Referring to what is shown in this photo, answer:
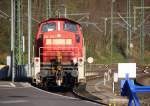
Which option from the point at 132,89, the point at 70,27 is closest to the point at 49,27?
the point at 70,27

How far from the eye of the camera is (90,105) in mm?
19359

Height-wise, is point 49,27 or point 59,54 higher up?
point 49,27

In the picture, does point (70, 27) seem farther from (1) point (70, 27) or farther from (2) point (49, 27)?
(2) point (49, 27)

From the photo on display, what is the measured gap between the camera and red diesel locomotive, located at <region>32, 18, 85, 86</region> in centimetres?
3094

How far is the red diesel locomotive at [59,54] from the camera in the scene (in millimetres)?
30938

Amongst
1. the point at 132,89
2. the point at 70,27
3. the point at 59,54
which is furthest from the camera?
the point at 70,27

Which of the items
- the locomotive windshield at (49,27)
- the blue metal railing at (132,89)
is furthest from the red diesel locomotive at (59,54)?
the blue metal railing at (132,89)

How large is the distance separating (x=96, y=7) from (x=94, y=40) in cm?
1763

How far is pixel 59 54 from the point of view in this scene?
104ft

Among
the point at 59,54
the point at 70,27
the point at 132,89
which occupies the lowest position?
the point at 132,89

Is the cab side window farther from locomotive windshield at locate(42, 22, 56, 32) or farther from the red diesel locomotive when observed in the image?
locomotive windshield at locate(42, 22, 56, 32)

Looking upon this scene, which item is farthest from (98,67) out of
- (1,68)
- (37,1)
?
(1,68)

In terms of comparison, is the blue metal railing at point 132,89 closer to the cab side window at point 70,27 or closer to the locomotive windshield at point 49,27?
the cab side window at point 70,27

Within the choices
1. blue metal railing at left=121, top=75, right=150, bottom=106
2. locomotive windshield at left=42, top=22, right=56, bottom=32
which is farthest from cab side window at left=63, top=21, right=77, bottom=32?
blue metal railing at left=121, top=75, right=150, bottom=106
